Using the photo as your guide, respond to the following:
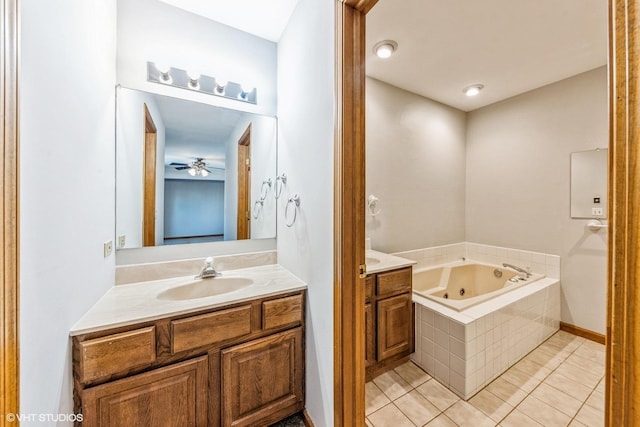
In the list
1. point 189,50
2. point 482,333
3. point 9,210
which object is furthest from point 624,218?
point 189,50

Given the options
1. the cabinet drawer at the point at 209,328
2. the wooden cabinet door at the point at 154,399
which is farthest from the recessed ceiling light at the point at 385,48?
the wooden cabinet door at the point at 154,399

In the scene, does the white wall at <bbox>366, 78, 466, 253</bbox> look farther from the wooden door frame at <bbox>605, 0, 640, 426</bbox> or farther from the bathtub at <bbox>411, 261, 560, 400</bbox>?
the wooden door frame at <bbox>605, 0, 640, 426</bbox>

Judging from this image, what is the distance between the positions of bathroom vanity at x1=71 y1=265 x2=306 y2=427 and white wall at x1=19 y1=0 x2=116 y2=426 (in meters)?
0.09

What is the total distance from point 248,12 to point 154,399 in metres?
2.31

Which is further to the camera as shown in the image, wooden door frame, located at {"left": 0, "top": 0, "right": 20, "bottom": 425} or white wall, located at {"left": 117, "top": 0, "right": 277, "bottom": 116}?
white wall, located at {"left": 117, "top": 0, "right": 277, "bottom": 116}

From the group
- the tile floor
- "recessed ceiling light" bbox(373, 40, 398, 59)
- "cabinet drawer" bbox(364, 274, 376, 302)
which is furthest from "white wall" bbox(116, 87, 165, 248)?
the tile floor

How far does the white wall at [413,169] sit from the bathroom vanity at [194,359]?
145 centimetres

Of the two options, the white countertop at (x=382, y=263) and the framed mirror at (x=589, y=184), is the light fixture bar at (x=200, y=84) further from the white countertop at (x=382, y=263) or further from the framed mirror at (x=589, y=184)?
the framed mirror at (x=589, y=184)

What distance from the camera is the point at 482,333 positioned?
1.69 metres

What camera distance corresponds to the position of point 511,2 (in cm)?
158

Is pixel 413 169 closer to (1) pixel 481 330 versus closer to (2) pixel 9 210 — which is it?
(1) pixel 481 330

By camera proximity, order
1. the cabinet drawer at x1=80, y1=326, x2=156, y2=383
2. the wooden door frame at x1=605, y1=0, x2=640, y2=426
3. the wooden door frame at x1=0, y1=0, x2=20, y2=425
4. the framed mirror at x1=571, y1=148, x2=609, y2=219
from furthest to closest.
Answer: the framed mirror at x1=571, y1=148, x2=609, y2=219, the cabinet drawer at x1=80, y1=326, x2=156, y2=383, the wooden door frame at x1=0, y1=0, x2=20, y2=425, the wooden door frame at x1=605, y1=0, x2=640, y2=426

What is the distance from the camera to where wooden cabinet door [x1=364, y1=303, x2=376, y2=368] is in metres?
1.75

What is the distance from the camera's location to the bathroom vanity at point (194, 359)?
1012 mm
